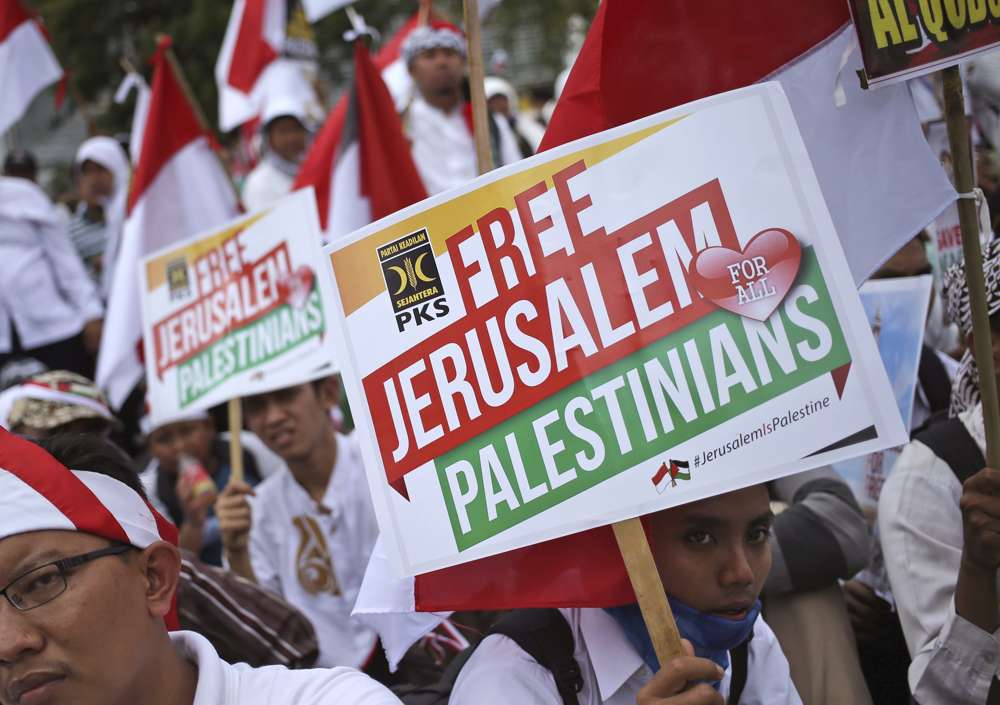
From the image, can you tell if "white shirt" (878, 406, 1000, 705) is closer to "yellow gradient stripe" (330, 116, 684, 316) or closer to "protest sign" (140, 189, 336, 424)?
"yellow gradient stripe" (330, 116, 684, 316)

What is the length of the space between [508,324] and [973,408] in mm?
1328

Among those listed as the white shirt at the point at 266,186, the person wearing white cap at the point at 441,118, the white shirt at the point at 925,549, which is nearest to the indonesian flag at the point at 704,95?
the white shirt at the point at 925,549

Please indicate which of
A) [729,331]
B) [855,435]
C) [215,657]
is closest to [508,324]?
[729,331]

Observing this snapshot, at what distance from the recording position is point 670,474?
196 cm

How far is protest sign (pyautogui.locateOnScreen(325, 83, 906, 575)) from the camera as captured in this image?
1951 mm

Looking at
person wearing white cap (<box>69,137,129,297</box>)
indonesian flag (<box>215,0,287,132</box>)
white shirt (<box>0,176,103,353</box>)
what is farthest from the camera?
person wearing white cap (<box>69,137,129,297</box>)

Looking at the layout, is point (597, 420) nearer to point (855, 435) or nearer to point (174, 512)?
point (855, 435)

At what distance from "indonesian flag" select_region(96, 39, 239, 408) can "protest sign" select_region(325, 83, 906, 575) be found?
324 centimetres

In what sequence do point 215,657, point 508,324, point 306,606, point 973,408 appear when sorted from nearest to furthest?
point 508,324, point 215,657, point 973,408, point 306,606

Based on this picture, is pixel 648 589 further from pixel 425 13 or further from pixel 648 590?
pixel 425 13

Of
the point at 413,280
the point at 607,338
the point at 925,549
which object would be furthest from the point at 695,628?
the point at 413,280

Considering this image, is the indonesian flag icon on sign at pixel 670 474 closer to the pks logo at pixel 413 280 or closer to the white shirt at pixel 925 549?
the pks logo at pixel 413 280

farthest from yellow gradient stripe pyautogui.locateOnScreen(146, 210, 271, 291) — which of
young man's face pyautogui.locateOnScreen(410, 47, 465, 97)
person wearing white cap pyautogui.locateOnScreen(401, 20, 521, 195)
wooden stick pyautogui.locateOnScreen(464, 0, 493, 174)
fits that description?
young man's face pyautogui.locateOnScreen(410, 47, 465, 97)

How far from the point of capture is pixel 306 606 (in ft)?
13.8
